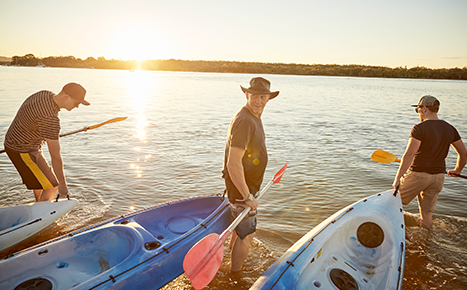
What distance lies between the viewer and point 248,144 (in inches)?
126

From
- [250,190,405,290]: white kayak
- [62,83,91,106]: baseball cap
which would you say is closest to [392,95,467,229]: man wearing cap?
[250,190,405,290]: white kayak

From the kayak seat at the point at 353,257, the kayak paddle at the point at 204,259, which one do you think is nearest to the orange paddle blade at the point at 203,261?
the kayak paddle at the point at 204,259

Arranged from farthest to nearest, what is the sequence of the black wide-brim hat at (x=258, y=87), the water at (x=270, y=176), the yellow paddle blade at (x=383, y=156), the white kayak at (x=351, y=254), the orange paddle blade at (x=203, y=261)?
the yellow paddle blade at (x=383, y=156)
the water at (x=270, y=176)
the white kayak at (x=351, y=254)
the black wide-brim hat at (x=258, y=87)
the orange paddle blade at (x=203, y=261)

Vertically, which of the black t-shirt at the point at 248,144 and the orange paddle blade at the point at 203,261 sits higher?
the black t-shirt at the point at 248,144

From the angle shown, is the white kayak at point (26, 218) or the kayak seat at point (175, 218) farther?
the kayak seat at point (175, 218)

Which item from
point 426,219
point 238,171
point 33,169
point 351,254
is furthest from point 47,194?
point 426,219

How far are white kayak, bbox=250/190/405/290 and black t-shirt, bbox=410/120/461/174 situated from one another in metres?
0.74

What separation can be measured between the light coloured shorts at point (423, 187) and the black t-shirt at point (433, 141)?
10 cm

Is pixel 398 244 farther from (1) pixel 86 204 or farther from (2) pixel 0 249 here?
(1) pixel 86 204

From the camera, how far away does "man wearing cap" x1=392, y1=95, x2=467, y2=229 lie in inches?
171

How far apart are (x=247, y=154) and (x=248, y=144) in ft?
0.43

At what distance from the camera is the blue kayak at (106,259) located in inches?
127

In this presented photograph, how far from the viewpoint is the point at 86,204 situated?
21.0 feet

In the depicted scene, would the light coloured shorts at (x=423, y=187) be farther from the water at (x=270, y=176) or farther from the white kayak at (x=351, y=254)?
the water at (x=270, y=176)
